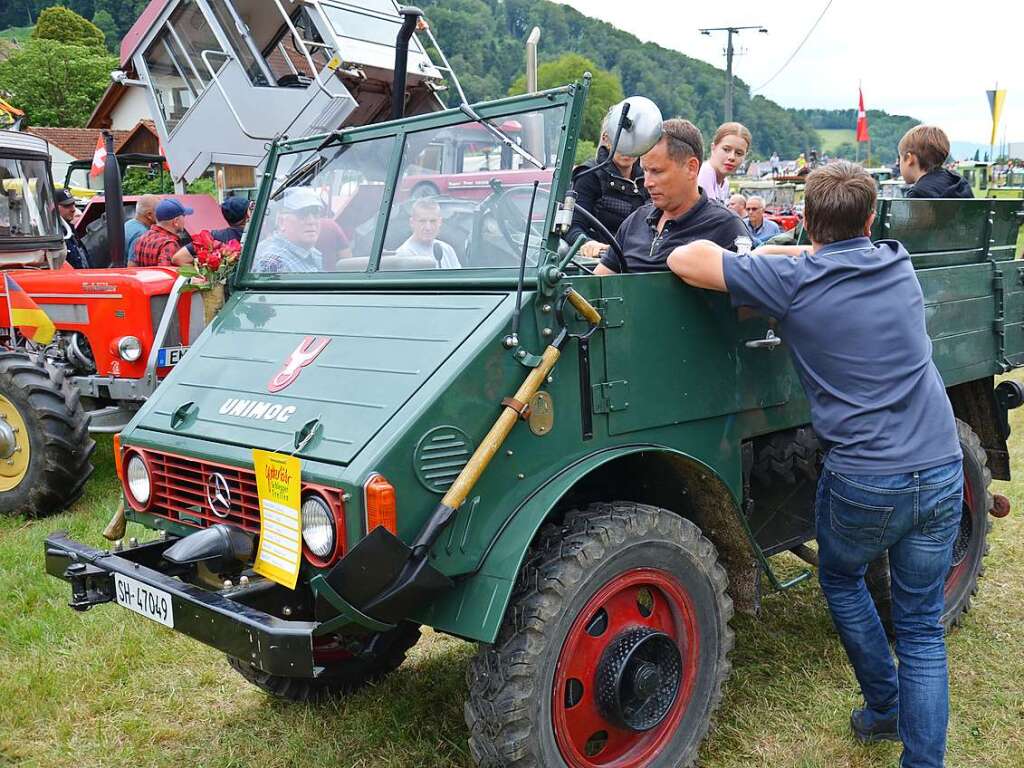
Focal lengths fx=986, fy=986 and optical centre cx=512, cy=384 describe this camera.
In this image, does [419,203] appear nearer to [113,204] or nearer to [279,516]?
[279,516]

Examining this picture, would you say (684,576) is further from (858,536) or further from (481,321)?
(481,321)

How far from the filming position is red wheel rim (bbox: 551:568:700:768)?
3.03 metres

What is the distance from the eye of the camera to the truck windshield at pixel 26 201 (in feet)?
27.1

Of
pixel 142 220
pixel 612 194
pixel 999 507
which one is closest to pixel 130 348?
pixel 142 220

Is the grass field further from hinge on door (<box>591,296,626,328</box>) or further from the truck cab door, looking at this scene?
hinge on door (<box>591,296,626,328</box>)

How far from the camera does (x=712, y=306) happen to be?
3.53 m

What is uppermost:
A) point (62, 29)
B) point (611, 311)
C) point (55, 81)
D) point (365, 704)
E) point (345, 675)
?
point (62, 29)

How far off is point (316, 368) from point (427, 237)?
67 cm

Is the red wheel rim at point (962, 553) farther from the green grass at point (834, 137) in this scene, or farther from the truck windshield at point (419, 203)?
the green grass at point (834, 137)

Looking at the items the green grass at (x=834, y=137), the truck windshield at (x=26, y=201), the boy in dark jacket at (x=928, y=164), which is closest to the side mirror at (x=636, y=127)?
the boy in dark jacket at (x=928, y=164)

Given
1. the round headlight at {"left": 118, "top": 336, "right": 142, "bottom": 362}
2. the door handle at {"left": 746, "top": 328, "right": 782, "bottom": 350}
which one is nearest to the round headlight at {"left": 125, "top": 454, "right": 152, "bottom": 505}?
the door handle at {"left": 746, "top": 328, "right": 782, "bottom": 350}

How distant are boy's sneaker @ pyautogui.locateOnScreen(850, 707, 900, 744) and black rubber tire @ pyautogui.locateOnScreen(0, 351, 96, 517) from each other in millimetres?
5108

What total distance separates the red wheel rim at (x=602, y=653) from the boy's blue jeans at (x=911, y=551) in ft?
1.87

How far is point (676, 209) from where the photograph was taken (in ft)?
12.6
